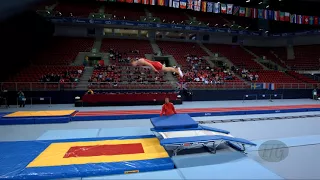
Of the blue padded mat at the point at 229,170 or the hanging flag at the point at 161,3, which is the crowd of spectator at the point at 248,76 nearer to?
the hanging flag at the point at 161,3

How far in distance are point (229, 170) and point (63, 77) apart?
45.9ft

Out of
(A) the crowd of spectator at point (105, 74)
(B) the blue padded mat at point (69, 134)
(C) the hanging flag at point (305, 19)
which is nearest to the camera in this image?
(B) the blue padded mat at point (69, 134)

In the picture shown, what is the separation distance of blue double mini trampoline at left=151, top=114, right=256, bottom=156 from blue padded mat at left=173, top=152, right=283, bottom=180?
437 mm

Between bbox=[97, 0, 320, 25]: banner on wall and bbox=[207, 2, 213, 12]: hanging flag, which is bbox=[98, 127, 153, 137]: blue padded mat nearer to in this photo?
bbox=[97, 0, 320, 25]: banner on wall

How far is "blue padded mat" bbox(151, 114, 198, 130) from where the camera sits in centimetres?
569

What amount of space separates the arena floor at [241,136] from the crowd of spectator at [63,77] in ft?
22.5

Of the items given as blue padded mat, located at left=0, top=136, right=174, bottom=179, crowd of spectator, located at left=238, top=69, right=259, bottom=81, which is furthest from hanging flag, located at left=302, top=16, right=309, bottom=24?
blue padded mat, located at left=0, top=136, right=174, bottom=179

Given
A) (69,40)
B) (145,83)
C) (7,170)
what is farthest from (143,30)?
(7,170)

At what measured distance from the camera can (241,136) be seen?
6754mm

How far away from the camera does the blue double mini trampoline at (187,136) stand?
16.0 feet

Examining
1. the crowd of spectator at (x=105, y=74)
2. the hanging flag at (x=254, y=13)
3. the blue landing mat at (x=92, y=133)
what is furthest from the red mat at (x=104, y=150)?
the hanging flag at (x=254, y=13)

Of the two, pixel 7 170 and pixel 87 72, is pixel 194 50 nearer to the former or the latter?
pixel 87 72

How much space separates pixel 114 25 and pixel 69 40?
17.5 feet

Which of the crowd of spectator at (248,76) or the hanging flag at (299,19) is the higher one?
the hanging flag at (299,19)
